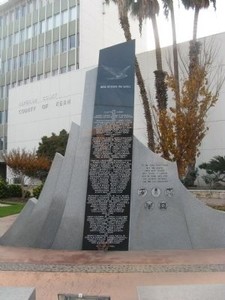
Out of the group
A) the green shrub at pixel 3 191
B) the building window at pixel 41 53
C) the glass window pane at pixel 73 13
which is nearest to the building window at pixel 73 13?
the glass window pane at pixel 73 13

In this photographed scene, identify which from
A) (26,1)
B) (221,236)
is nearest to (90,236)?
(221,236)

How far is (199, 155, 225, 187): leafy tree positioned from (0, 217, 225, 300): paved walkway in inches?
646

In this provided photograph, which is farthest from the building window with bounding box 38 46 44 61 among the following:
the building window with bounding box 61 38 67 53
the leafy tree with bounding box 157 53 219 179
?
the leafy tree with bounding box 157 53 219 179

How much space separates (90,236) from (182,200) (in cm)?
226

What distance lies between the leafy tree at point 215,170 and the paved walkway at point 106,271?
16.4 m

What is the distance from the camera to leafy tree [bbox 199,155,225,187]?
24.8 meters

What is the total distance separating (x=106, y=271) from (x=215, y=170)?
1888 cm

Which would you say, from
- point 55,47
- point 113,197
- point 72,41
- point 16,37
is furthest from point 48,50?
point 113,197

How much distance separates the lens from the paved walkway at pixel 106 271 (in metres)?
6.34

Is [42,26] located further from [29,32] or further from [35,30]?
[29,32]

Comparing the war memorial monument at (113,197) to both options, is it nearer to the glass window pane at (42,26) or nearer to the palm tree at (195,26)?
the palm tree at (195,26)

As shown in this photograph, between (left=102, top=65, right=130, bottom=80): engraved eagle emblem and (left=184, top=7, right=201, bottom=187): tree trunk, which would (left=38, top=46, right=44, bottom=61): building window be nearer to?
(left=184, top=7, right=201, bottom=187): tree trunk

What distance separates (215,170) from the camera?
25.0m

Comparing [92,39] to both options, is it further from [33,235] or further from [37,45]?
[33,235]
